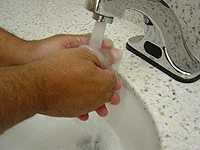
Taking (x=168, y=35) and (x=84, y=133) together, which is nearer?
(x=168, y=35)

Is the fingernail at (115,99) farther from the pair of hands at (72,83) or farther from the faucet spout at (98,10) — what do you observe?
the faucet spout at (98,10)

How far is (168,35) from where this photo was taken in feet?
1.77

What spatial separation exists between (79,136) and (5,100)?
24 centimetres

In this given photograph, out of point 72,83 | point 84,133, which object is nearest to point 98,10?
point 72,83

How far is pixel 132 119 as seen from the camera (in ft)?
1.91

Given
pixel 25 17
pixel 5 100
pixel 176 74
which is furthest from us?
pixel 25 17

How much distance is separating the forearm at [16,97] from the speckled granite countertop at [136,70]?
185 millimetres

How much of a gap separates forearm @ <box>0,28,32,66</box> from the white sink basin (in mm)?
129

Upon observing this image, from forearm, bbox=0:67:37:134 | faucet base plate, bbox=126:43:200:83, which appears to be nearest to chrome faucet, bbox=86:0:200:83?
faucet base plate, bbox=126:43:200:83

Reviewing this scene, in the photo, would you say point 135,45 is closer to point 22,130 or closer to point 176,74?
point 176,74

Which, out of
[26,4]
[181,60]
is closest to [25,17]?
[26,4]

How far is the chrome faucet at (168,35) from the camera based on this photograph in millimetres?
498

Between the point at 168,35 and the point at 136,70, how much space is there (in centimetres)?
9

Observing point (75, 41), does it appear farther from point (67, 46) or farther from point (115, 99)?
point (115, 99)
